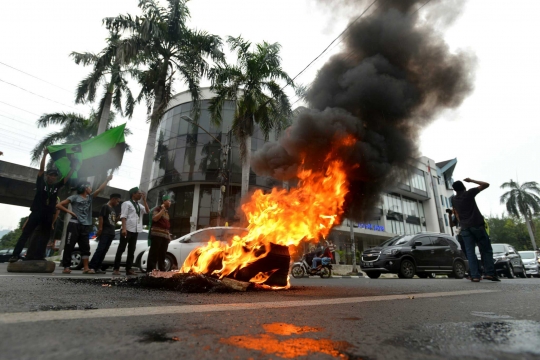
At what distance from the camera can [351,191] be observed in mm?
6684

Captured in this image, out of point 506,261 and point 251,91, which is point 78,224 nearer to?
point 251,91

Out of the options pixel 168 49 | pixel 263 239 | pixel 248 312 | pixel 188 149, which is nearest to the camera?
pixel 248 312

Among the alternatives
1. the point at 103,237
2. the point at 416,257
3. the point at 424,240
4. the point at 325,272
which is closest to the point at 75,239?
the point at 103,237

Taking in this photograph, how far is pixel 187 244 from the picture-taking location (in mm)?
10289

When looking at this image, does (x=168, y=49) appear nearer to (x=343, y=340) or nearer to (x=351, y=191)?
(x=351, y=191)

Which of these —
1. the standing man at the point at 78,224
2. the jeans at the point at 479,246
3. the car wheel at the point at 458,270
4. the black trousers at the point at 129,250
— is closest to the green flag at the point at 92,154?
the standing man at the point at 78,224

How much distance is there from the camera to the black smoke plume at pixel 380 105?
647 cm

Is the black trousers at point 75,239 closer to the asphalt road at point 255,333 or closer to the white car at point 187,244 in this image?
the white car at point 187,244

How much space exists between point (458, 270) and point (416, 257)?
2441 mm

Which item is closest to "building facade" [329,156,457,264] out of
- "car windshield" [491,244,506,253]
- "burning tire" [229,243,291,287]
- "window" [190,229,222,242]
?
"car windshield" [491,244,506,253]

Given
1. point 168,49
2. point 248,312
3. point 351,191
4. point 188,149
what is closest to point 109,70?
point 168,49

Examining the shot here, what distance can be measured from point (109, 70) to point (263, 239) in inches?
715

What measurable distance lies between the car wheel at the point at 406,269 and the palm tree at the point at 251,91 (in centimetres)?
967

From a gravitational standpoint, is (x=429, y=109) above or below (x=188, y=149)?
below
